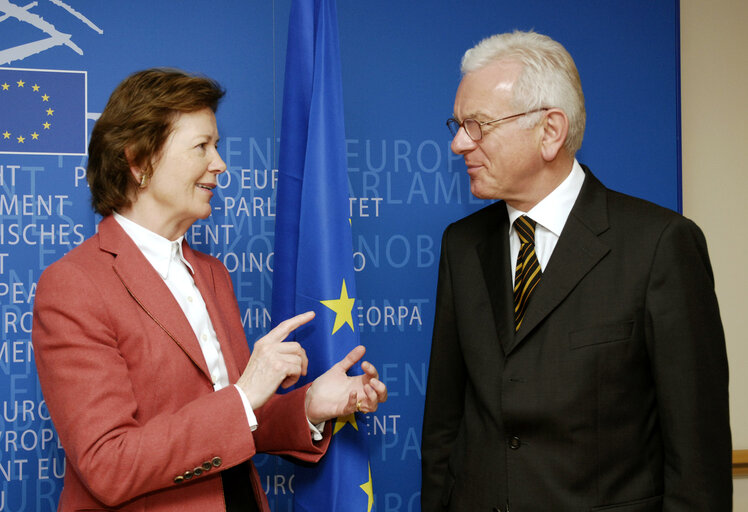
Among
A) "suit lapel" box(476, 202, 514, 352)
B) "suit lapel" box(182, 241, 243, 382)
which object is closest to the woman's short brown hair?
"suit lapel" box(182, 241, 243, 382)

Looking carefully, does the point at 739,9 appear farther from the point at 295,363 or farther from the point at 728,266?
the point at 295,363

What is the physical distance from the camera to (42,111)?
2.27 meters

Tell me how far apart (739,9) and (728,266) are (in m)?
1.13

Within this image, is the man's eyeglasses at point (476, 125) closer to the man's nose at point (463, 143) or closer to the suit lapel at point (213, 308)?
the man's nose at point (463, 143)

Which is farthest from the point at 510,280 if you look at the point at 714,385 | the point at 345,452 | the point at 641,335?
the point at 345,452

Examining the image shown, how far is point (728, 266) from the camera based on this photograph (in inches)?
109

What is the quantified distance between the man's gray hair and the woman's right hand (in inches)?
34.5

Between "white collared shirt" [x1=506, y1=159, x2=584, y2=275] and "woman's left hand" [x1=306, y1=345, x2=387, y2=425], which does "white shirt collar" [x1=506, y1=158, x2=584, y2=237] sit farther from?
"woman's left hand" [x1=306, y1=345, x2=387, y2=425]

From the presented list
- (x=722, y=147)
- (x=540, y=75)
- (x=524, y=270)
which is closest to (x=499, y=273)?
(x=524, y=270)

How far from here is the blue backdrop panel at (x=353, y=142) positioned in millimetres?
2256

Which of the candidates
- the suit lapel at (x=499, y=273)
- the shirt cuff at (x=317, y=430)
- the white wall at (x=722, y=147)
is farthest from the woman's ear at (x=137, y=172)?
the white wall at (x=722, y=147)

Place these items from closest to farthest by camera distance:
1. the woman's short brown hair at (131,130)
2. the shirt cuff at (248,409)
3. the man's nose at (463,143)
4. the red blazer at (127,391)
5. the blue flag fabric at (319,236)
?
the red blazer at (127,391), the shirt cuff at (248,409), the woman's short brown hair at (131,130), the man's nose at (463,143), the blue flag fabric at (319,236)

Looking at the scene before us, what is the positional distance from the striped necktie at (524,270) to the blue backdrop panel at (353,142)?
0.82 m

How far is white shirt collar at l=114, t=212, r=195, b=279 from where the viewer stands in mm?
1662
